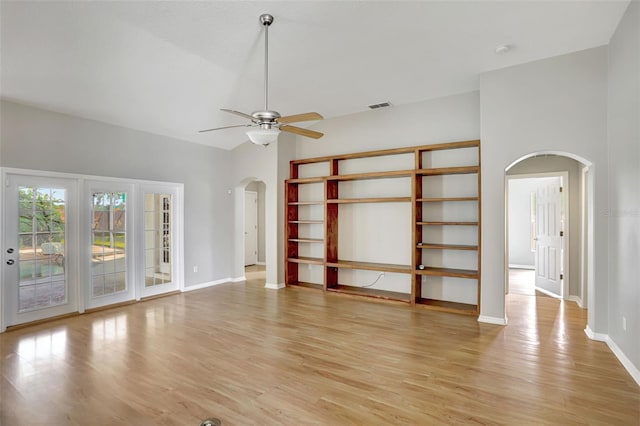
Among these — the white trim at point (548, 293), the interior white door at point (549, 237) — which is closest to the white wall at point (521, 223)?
the interior white door at point (549, 237)

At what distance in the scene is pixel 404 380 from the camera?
9.35ft

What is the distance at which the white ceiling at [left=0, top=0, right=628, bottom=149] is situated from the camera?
3234mm

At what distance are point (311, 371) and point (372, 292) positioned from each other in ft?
9.71

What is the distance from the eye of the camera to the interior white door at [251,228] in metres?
9.43

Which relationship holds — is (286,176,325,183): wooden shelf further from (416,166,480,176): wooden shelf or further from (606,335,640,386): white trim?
(606,335,640,386): white trim

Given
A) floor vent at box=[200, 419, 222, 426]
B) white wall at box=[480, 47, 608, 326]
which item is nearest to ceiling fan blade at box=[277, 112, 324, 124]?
floor vent at box=[200, 419, 222, 426]

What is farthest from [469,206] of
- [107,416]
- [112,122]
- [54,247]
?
[54,247]

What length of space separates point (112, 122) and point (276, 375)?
4654 mm

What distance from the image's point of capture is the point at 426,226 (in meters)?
5.50

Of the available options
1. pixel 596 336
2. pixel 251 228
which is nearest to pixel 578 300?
pixel 596 336

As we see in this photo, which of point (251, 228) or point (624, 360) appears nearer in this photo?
point (624, 360)

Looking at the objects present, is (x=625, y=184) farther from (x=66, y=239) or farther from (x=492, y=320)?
(x=66, y=239)

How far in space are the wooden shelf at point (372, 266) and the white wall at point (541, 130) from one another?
1.27m

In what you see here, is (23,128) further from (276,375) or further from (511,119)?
(511,119)
